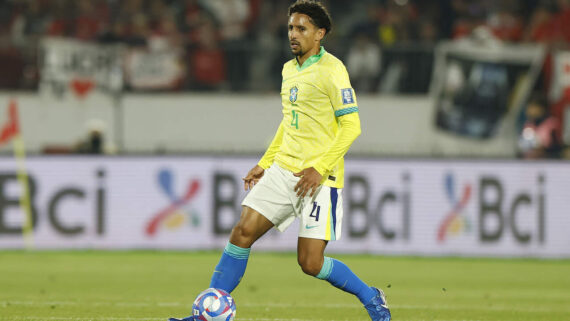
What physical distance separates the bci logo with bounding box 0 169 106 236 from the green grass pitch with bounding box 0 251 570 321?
400 millimetres

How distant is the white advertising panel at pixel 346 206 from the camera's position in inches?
608

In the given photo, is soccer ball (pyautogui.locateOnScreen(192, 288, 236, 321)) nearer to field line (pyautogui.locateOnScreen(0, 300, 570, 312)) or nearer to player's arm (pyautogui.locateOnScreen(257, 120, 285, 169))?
player's arm (pyautogui.locateOnScreen(257, 120, 285, 169))

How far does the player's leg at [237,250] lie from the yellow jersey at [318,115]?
17.5 inches

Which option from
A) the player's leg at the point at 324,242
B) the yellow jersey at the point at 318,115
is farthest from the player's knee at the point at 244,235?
the yellow jersey at the point at 318,115

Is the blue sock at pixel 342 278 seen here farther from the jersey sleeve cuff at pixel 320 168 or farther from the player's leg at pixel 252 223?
the jersey sleeve cuff at pixel 320 168

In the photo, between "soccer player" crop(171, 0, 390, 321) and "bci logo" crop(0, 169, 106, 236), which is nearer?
"soccer player" crop(171, 0, 390, 321)

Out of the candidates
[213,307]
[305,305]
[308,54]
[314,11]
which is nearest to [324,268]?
[213,307]

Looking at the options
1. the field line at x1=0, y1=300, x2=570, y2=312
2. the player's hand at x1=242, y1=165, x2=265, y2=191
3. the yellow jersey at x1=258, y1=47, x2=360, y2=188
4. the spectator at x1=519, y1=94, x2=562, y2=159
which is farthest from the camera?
the spectator at x1=519, y1=94, x2=562, y2=159

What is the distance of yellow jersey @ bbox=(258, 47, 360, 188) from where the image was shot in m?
6.89

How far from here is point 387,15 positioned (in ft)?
61.5

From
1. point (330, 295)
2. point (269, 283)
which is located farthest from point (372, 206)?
point (330, 295)

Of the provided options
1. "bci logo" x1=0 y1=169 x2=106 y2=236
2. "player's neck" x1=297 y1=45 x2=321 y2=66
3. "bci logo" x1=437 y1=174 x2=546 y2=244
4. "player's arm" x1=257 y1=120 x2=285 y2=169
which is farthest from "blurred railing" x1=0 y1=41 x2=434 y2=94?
"player's neck" x1=297 y1=45 x2=321 y2=66

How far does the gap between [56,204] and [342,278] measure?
9055mm

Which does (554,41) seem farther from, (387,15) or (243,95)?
(243,95)
